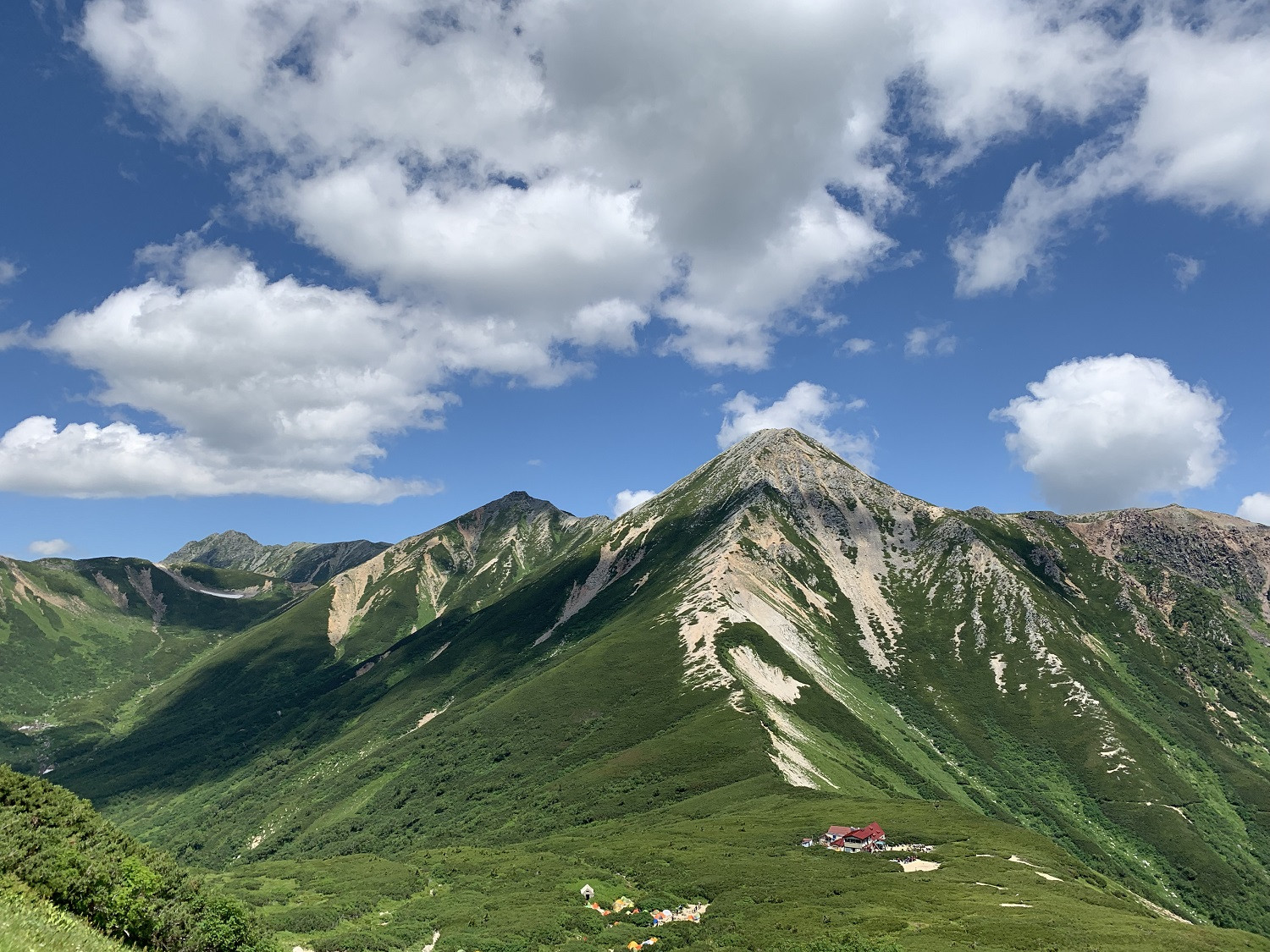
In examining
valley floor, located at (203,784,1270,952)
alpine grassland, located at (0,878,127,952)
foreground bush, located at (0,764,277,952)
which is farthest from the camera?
valley floor, located at (203,784,1270,952)

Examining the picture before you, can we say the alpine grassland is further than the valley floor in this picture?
No

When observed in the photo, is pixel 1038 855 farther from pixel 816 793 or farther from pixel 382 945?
pixel 382 945

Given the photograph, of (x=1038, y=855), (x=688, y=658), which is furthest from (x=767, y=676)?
(x=1038, y=855)

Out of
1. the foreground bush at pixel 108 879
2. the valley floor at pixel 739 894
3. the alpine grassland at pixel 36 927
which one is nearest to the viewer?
the alpine grassland at pixel 36 927

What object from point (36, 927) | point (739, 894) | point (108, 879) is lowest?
point (739, 894)

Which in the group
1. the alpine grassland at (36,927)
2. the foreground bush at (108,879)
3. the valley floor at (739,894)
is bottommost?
the valley floor at (739,894)

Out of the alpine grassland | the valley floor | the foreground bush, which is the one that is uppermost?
the alpine grassland

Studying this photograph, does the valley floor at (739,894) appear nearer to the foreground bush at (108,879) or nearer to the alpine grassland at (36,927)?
the foreground bush at (108,879)

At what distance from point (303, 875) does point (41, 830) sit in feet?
211

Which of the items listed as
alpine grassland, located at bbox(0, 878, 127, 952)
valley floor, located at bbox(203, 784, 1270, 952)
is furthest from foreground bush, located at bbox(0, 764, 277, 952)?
valley floor, located at bbox(203, 784, 1270, 952)

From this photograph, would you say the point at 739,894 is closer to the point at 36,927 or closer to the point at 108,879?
the point at 108,879

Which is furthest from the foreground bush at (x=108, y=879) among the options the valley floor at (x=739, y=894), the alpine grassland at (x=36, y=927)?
the valley floor at (x=739, y=894)

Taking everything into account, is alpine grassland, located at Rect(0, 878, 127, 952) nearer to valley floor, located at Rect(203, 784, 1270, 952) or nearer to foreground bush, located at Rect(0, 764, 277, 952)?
foreground bush, located at Rect(0, 764, 277, 952)

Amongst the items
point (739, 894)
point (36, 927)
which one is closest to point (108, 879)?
point (36, 927)
